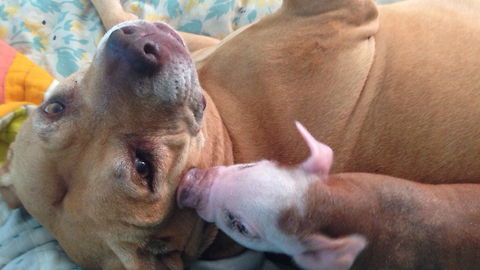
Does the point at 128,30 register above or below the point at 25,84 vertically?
above

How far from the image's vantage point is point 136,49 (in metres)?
1.18

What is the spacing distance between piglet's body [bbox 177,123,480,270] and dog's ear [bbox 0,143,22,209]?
2.75 ft

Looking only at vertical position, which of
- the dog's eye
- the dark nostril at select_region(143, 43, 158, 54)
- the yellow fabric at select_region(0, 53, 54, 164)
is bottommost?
the yellow fabric at select_region(0, 53, 54, 164)

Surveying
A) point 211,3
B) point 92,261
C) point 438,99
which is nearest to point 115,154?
point 92,261

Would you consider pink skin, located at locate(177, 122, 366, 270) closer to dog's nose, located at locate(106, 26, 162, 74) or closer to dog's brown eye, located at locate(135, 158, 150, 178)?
dog's brown eye, located at locate(135, 158, 150, 178)

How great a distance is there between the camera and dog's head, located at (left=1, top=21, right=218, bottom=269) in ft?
4.05

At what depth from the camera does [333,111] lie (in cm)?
154

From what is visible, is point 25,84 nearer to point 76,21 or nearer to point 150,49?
point 76,21

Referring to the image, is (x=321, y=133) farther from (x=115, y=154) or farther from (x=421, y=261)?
(x=115, y=154)

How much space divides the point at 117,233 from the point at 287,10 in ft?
4.37

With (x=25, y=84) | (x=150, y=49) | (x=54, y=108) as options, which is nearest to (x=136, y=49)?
(x=150, y=49)

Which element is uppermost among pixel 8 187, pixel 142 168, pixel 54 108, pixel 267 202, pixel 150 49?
pixel 150 49

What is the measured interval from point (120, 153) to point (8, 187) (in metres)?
0.75

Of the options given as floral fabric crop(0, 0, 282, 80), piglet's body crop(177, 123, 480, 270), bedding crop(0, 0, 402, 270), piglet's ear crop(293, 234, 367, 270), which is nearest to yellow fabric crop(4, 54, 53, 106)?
bedding crop(0, 0, 402, 270)
